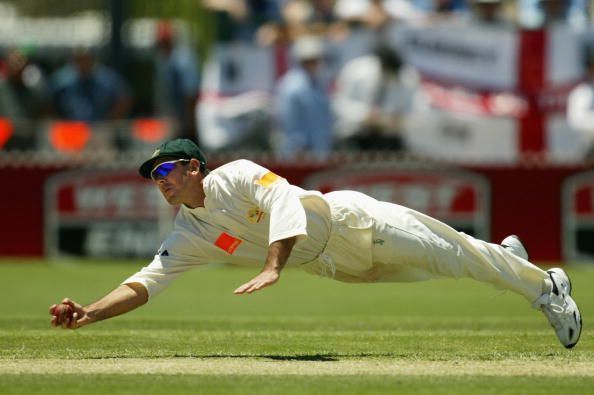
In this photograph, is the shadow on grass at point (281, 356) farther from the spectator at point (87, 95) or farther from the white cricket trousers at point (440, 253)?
the spectator at point (87, 95)

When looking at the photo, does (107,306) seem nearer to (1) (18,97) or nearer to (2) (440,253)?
(2) (440,253)

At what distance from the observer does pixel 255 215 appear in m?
7.71

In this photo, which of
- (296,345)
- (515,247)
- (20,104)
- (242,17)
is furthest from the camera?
(242,17)

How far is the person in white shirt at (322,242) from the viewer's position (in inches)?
301

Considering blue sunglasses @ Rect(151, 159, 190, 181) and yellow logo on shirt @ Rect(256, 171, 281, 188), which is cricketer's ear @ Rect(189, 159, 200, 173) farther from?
yellow logo on shirt @ Rect(256, 171, 281, 188)

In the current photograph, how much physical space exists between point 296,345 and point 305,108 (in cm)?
872

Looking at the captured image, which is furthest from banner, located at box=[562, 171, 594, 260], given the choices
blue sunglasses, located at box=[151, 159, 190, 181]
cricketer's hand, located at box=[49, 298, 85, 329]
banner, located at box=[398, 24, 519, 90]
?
cricketer's hand, located at box=[49, 298, 85, 329]

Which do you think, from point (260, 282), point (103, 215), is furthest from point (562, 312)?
point (103, 215)

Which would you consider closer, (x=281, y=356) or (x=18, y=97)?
(x=281, y=356)

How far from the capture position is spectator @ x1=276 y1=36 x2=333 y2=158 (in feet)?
54.9

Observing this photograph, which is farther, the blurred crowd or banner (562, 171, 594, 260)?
the blurred crowd

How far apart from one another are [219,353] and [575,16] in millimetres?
11420

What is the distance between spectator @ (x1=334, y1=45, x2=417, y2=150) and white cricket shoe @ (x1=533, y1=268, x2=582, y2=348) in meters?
8.75

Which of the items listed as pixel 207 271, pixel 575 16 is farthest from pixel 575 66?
pixel 207 271
